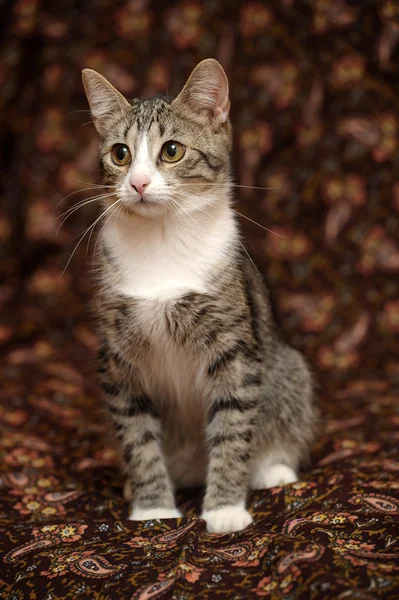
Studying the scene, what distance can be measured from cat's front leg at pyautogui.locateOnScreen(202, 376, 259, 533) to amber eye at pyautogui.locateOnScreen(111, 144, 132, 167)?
0.69 m

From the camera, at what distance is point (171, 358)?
2.06 meters

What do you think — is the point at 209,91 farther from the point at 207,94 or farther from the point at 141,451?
the point at 141,451

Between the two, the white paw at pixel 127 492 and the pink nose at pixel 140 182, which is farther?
the white paw at pixel 127 492

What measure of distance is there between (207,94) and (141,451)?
1.03 meters

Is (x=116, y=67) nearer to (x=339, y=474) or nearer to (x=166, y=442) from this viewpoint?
(x=166, y=442)

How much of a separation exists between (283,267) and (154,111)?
1.57 m

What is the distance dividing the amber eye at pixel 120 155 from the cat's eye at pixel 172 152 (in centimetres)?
10

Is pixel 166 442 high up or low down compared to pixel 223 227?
down

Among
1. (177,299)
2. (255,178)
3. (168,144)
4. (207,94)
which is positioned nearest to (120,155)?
(168,144)

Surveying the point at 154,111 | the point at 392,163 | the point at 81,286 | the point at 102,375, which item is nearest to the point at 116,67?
the point at 81,286

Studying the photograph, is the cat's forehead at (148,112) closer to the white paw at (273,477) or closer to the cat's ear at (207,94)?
the cat's ear at (207,94)

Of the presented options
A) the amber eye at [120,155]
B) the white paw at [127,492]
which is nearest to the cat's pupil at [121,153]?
the amber eye at [120,155]

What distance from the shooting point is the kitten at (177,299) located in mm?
1999

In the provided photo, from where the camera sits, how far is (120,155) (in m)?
2.06
